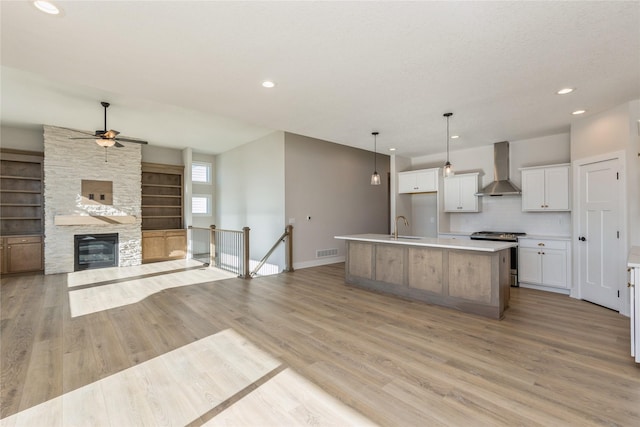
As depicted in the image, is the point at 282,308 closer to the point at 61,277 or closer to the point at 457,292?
the point at 457,292

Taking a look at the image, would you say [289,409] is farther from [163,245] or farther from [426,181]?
[163,245]

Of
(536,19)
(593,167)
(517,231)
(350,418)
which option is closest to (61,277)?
(350,418)

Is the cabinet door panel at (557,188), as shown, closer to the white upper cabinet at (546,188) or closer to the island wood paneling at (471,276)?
the white upper cabinet at (546,188)

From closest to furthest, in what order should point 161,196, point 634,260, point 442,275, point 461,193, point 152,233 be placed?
1. point 634,260
2. point 442,275
3. point 461,193
4. point 152,233
5. point 161,196

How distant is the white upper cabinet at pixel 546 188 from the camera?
16.4 feet

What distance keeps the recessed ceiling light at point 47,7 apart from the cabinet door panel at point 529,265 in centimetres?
671

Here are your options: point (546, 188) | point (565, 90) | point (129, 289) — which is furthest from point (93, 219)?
point (546, 188)

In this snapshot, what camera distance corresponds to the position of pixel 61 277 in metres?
6.16

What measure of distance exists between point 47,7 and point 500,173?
266 inches

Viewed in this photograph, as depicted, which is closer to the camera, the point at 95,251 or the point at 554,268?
the point at 554,268

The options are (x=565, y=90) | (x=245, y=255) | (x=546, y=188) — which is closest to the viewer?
(x=565, y=90)

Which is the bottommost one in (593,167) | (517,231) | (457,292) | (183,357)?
(183,357)

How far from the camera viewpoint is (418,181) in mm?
6809

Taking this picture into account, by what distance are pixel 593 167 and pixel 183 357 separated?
5.92m
